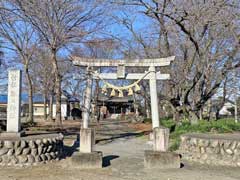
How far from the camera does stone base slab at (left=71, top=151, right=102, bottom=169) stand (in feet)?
30.2

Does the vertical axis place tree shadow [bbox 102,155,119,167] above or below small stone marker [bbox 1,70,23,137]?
below

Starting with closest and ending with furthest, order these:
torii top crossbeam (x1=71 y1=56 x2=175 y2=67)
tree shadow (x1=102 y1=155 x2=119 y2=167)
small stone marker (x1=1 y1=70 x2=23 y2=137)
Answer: tree shadow (x1=102 y1=155 x2=119 y2=167) < small stone marker (x1=1 y1=70 x2=23 y2=137) < torii top crossbeam (x1=71 y1=56 x2=175 y2=67)

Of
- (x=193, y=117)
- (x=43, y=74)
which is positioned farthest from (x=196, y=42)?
(x=43, y=74)

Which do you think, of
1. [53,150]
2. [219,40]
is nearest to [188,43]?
[219,40]

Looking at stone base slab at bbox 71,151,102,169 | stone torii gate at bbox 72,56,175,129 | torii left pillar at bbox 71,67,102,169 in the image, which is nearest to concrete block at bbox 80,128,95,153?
torii left pillar at bbox 71,67,102,169

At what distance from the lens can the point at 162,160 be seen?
925 centimetres

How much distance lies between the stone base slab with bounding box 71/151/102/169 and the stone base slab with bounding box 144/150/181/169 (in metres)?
1.34

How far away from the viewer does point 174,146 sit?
42.6 feet

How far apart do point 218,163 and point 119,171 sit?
3.13 metres

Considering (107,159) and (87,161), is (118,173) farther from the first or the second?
(107,159)

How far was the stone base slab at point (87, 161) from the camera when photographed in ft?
30.2

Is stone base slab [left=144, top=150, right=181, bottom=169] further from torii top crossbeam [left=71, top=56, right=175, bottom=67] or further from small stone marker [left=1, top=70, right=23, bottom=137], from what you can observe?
small stone marker [left=1, top=70, right=23, bottom=137]

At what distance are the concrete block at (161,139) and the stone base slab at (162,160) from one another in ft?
0.82

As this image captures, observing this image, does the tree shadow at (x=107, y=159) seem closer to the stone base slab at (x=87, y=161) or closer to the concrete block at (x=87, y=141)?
the stone base slab at (x=87, y=161)
